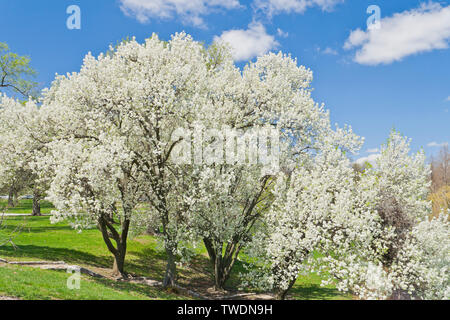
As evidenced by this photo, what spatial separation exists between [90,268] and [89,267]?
0.45 metres

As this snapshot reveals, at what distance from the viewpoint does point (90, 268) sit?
26.1 metres

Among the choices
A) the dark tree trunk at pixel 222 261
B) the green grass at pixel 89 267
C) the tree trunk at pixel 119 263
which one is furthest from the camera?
the dark tree trunk at pixel 222 261

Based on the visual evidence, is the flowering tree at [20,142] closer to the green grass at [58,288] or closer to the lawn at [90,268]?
the lawn at [90,268]

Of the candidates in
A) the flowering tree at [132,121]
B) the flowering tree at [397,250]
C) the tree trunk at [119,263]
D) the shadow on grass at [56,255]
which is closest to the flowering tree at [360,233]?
the flowering tree at [397,250]

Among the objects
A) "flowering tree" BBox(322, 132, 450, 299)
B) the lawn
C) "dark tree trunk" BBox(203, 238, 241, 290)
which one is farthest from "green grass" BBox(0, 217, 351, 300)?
"flowering tree" BBox(322, 132, 450, 299)

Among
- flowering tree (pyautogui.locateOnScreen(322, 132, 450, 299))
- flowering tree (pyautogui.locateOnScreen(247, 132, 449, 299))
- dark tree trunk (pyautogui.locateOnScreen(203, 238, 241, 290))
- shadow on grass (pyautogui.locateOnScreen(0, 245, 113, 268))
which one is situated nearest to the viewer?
flowering tree (pyautogui.locateOnScreen(322, 132, 450, 299))

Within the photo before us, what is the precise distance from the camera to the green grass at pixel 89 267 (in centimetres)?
1622

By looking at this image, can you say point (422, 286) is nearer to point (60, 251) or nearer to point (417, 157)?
point (417, 157)

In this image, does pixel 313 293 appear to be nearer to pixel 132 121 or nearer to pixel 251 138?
pixel 251 138

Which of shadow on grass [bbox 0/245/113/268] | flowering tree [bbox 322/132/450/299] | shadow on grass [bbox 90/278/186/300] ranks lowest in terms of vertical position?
shadow on grass [bbox 90/278/186/300]

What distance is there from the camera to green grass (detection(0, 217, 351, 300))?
16219mm

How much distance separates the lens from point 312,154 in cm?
2583

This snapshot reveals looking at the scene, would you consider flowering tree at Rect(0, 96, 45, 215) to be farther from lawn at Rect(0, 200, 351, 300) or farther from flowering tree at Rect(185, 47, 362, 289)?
flowering tree at Rect(185, 47, 362, 289)

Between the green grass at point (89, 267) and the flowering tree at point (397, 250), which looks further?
the flowering tree at point (397, 250)
